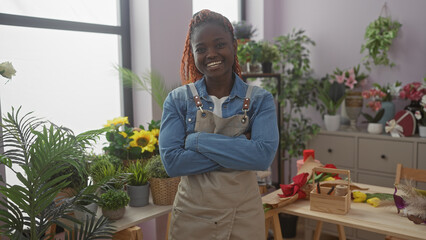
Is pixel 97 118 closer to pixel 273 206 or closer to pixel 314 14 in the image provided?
pixel 273 206

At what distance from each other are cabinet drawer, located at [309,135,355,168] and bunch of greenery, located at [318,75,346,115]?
28cm

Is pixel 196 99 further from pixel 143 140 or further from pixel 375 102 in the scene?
pixel 375 102

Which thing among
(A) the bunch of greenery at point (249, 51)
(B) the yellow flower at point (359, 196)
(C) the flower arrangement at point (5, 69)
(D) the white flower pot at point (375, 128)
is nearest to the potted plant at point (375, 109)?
(D) the white flower pot at point (375, 128)

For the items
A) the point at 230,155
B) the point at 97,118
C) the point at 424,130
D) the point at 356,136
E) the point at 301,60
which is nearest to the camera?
the point at 230,155

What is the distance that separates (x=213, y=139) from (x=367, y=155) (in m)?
2.39

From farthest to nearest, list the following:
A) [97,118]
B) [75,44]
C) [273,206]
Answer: [97,118]
[75,44]
[273,206]

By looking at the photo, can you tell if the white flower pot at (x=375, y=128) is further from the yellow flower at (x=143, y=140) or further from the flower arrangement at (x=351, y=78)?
the yellow flower at (x=143, y=140)

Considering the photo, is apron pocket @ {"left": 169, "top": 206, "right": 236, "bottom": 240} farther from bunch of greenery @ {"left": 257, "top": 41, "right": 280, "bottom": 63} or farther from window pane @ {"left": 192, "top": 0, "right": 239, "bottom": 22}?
window pane @ {"left": 192, "top": 0, "right": 239, "bottom": 22}

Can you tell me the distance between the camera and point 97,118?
2760 mm

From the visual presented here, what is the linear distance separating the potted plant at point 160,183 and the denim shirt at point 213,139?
51 cm

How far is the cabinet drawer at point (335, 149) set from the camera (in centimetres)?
352

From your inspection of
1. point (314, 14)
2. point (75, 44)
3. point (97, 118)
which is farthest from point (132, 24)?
point (314, 14)

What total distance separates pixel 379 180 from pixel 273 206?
179cm

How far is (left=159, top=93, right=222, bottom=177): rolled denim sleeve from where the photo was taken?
1.50 metres
